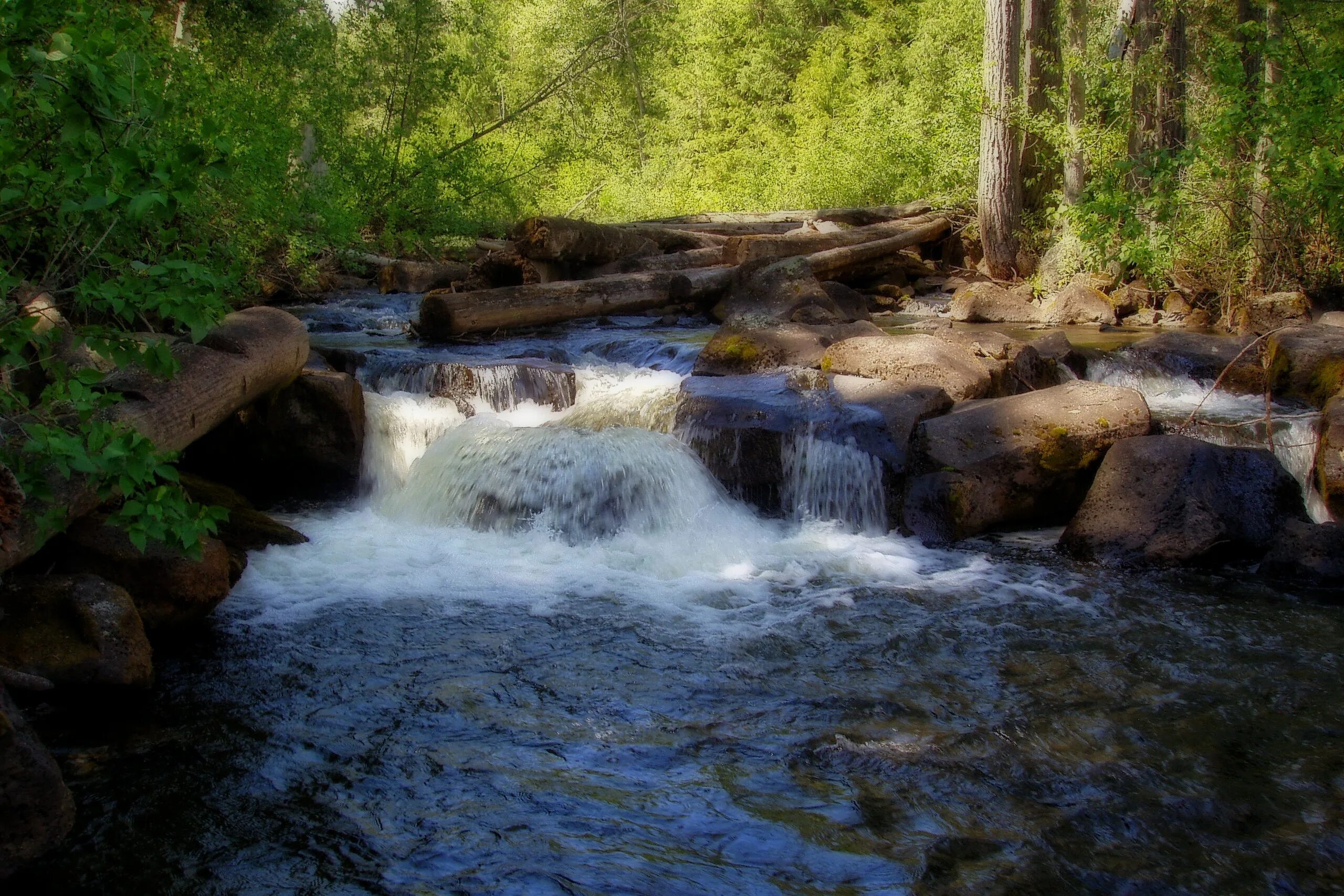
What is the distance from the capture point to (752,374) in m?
8.68

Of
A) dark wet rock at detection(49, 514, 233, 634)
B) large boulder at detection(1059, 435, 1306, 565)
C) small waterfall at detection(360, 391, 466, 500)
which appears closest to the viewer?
dark wet rock at detection(49, 514, 233, 634)

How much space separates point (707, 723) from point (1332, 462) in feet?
15.9

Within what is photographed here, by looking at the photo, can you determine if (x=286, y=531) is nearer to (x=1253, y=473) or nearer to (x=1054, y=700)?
(x=1054, y=700)

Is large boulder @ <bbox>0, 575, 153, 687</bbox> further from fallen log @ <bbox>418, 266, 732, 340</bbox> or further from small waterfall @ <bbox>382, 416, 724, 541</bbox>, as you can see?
fallen log @ <bbox>418, 266, 732, 340</bbox>

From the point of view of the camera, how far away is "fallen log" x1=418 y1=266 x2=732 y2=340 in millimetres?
10867

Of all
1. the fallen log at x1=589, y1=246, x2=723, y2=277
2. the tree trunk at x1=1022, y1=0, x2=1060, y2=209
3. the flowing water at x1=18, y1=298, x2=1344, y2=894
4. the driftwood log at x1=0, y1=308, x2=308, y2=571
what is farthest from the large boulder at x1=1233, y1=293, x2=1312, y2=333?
the driftwood log at x1=0, y1=308, x2=308, y2=571

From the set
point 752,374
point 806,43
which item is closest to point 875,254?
point 752,374

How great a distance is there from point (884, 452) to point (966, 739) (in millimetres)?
3396

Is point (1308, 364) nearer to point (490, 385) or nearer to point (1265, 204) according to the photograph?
point (1265, 204)

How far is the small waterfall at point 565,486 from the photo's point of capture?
7098mm

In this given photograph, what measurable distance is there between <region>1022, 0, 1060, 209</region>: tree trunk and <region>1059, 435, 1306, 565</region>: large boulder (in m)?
7.92

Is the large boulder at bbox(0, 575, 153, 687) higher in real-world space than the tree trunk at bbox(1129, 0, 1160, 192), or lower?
lower

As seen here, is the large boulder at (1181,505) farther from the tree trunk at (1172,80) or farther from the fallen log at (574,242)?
the fallen log at (574,242)

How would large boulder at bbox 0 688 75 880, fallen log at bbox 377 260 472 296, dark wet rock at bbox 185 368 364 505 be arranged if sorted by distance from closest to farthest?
1. large boulder at bbox 0 688 75 880
2. dark wet rock at bbox 185 368 364 505
3. fallen log at bbox 377 260 472 296
